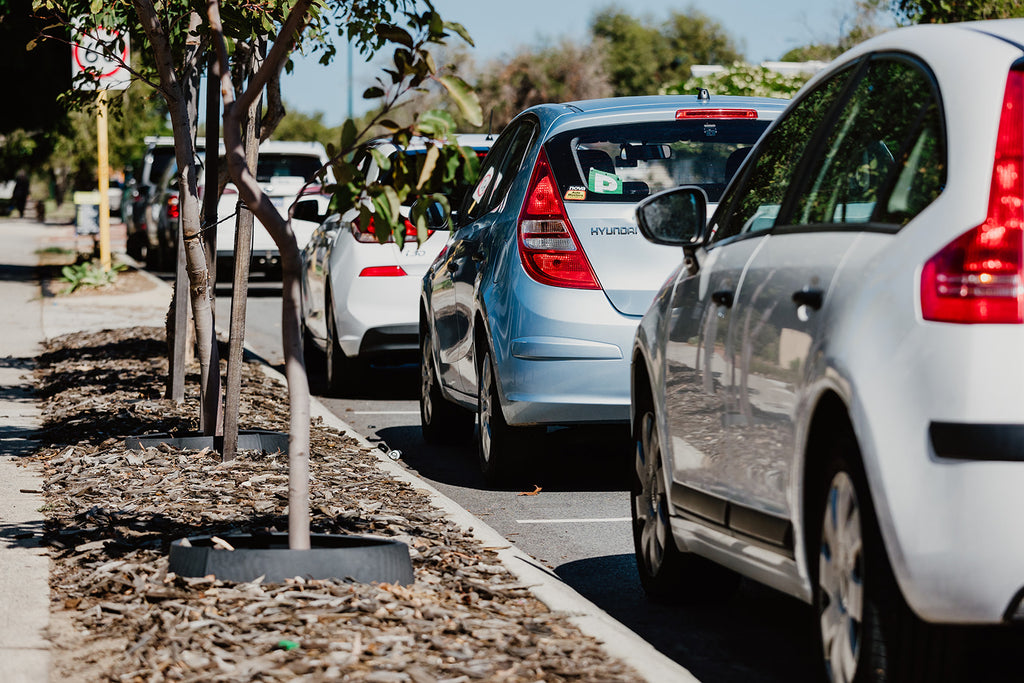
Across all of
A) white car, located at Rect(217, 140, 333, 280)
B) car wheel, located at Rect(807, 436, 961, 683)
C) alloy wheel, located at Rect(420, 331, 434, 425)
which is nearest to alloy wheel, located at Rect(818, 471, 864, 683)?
car wheel, located at Rect(807, 436, 961, 683)

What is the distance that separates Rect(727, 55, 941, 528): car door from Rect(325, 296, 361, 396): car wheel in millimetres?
7041

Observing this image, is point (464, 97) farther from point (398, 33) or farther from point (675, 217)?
point (675, 217)

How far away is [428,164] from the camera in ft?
15.9

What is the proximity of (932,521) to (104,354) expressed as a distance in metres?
10.7

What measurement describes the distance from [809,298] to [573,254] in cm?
322

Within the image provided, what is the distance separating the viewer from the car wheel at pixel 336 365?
11.2 meters

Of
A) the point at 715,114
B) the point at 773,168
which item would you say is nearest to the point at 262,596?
the point at 773,168

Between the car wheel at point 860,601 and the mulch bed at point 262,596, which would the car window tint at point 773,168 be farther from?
the mulch bed at point 262,596

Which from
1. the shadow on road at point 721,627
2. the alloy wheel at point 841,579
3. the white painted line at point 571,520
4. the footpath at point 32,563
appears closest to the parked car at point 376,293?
the footpath at point 32,563

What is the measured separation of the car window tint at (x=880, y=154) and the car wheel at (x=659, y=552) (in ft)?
4.32

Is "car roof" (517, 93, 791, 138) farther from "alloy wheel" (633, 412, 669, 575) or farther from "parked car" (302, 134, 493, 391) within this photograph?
"parked car" (302, 134, 493, 391)

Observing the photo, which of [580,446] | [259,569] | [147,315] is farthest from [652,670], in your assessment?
[147,315]

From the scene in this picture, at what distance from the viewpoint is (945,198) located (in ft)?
11.3

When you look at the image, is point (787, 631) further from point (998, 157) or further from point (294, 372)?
point (998, 157)
